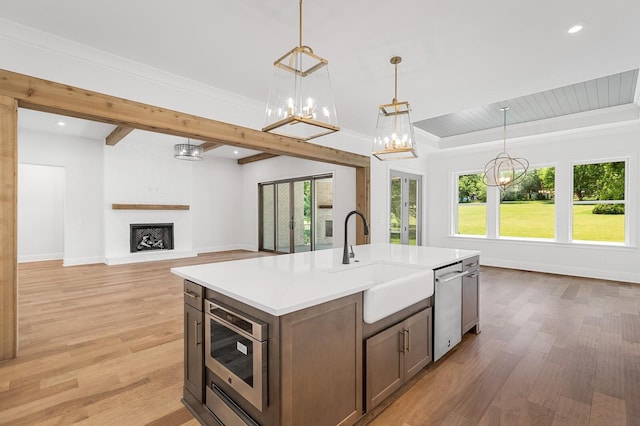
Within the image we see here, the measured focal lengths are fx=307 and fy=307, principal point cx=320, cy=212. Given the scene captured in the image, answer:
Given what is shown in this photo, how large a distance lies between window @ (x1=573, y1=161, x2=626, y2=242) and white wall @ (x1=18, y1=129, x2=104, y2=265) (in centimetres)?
1036

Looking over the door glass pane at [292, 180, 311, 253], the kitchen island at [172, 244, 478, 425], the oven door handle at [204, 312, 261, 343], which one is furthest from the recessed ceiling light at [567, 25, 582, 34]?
the door glass pane at [292, 180, 311, 253]

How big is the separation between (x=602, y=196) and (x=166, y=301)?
25.2 ft

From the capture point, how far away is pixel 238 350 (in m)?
1.59

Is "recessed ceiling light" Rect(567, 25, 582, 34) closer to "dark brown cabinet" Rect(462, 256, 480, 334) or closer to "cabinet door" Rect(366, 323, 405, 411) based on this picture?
"dark brown cabinet" Rect(462, 256, 480, 334)

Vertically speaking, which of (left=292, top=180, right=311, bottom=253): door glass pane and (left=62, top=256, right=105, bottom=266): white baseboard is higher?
(left=292, top=180, right=311, bottom=253): door glass pane

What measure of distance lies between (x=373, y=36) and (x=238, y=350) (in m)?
2.73

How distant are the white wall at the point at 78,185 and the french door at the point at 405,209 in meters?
6.90

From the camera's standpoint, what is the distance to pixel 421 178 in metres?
7.96

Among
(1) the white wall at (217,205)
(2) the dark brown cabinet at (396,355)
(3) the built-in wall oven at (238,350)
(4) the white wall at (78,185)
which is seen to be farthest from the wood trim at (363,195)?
(4) the white wall at (78,185)

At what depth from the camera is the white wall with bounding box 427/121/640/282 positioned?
5402mm

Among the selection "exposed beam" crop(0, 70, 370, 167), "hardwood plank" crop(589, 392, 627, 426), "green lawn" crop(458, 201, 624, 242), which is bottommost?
"hardwood plank" crop(589, 392, 627, 426)

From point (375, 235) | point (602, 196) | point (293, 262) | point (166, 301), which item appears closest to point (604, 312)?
point (602, 196)

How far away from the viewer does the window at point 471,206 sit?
7.27m

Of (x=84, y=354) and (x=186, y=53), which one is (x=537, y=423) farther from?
(x=186, y=53)
